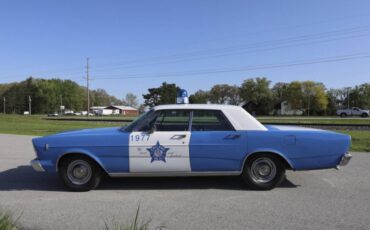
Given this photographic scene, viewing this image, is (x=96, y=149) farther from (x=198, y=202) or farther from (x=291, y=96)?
(x=291, y=96)

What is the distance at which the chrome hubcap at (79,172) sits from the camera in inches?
270

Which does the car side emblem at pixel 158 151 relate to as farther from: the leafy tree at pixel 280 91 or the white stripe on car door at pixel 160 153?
the leafy tree at pixel 280 91

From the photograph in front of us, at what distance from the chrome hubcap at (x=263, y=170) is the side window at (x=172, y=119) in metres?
1.38

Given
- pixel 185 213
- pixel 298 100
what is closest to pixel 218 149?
pixel 185 213

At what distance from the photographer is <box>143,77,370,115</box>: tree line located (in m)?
94.3

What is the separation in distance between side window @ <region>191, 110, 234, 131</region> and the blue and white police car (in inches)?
0.7

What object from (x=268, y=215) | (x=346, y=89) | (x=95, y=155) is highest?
(x=346, y=89)

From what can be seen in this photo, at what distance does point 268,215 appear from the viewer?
534 cm

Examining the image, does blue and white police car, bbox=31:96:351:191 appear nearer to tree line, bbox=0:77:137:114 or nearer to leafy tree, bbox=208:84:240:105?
leafy tree, bbox=208:84:240:105

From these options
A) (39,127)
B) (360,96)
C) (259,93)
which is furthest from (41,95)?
(39,127)

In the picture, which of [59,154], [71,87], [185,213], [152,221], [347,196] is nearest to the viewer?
[152,221]

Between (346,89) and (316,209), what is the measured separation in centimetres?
10395

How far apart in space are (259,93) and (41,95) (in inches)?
3112

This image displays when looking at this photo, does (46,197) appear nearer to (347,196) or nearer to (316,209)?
(316,209)
